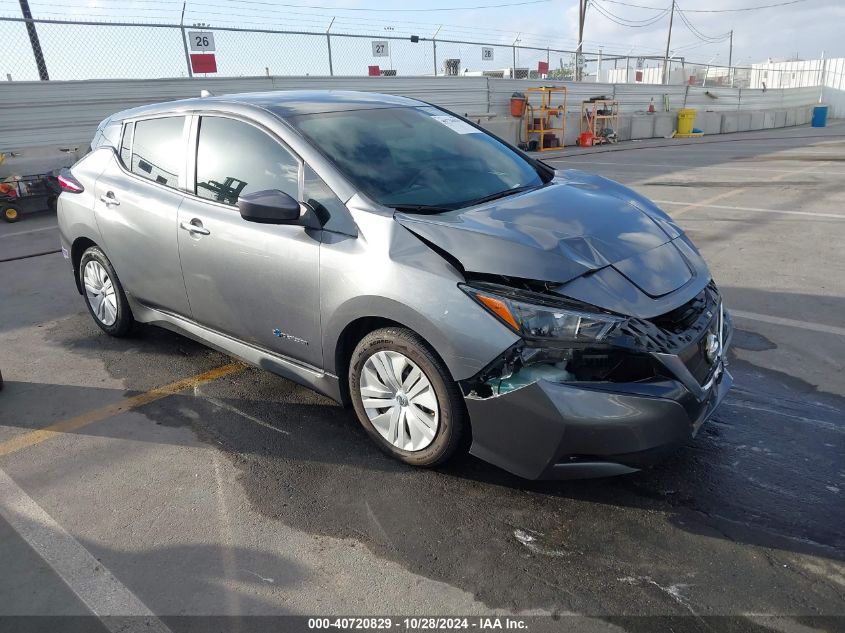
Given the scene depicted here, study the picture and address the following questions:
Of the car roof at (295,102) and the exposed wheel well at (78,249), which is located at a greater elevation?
the car roof at (295,102)

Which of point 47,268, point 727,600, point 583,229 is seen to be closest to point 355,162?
point 583,229

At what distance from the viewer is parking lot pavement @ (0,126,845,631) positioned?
7.67 ft

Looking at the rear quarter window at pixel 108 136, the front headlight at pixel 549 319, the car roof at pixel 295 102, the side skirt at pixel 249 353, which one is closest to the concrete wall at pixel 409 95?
the rear quarter window at pixel 108 136

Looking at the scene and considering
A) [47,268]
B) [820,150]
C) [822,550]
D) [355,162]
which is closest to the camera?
[822,550]

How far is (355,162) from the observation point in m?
3.30

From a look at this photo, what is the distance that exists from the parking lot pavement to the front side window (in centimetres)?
126

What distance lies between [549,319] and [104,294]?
3657 mm

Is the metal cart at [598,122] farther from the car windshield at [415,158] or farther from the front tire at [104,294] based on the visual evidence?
the front tire at [104,294]

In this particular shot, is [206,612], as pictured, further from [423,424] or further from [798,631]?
[798,631]

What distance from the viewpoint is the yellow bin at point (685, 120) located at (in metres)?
26.8

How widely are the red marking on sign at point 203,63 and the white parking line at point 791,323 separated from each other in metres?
13.4

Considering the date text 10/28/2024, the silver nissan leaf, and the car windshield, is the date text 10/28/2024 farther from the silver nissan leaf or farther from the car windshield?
the car windshield

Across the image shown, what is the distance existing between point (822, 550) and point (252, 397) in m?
2.99

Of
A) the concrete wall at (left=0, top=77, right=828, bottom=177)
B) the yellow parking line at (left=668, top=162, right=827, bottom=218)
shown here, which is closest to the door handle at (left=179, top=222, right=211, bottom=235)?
the yellow parking line at (left=668, top=162, right=827, bottom=218)
